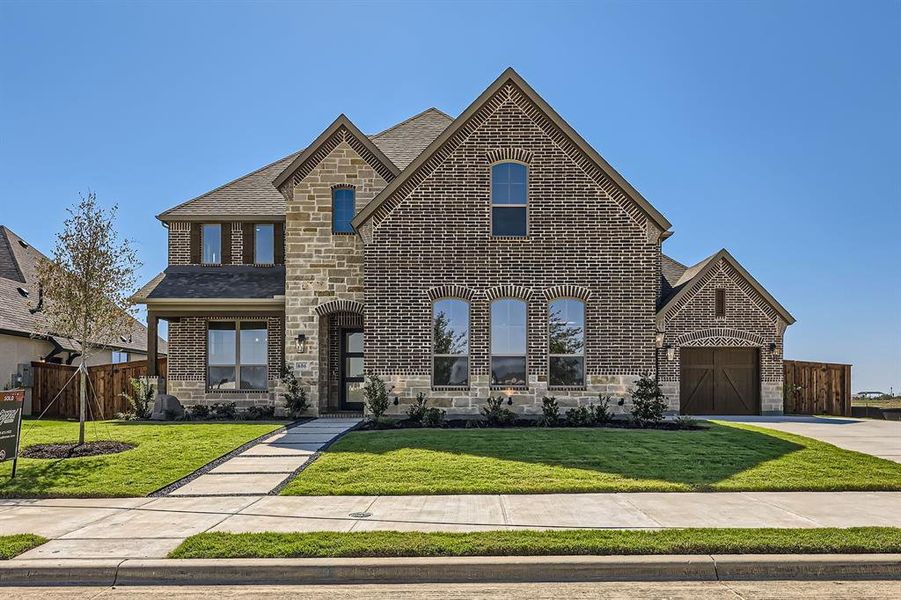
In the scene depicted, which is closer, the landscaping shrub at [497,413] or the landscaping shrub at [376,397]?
the landscaping shrub at [497,413]

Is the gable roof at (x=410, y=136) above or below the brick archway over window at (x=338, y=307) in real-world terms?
above

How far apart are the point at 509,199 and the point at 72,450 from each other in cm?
1104

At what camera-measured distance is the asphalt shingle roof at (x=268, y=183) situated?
2088 centimetres

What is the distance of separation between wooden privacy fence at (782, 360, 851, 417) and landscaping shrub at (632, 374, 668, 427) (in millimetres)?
8599

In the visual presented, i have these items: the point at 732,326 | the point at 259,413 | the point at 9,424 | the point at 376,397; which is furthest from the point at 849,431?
the point at 9,424

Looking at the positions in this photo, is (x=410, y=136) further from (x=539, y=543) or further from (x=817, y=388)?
(x=539, y=543)

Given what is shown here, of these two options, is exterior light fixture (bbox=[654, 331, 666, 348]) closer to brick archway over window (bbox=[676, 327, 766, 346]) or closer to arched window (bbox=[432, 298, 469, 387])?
brick archway over window (bbox=[676, 327, 766, 346])

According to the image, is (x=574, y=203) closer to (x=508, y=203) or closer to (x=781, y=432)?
(x=508, y=203)

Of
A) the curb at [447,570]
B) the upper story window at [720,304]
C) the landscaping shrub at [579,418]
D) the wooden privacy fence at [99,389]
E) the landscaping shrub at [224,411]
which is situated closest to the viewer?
the curb at [447,570]

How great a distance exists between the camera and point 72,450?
12.8 meters

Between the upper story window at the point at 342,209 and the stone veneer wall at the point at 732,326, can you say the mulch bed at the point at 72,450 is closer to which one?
the upper story window at the point at 342,209

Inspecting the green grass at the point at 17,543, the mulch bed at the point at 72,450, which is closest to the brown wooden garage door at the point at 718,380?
the mulch bed at the point at 72,450

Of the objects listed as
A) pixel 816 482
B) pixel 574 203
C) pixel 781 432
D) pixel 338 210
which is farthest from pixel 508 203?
pixel 816 482

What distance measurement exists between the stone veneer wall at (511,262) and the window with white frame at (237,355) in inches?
190
